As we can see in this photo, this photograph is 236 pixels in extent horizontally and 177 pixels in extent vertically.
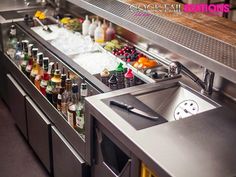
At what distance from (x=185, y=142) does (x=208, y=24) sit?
612 mm

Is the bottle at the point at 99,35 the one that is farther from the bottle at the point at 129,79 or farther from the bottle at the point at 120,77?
the bottle at the point at 129,79

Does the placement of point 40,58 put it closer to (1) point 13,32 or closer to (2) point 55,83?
(2) point 55,83

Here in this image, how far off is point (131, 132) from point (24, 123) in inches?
62.3

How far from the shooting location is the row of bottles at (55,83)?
2137mm

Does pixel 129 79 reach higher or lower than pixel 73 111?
higher

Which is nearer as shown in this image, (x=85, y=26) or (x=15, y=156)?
(x=85, y=26)

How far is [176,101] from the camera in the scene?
198cm

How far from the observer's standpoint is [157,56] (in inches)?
90.9

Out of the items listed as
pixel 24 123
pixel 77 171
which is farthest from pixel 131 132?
pixel 24 123

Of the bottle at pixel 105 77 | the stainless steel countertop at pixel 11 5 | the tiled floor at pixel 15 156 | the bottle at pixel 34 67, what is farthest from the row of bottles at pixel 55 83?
the stainless steel countertop at pixel 11 5

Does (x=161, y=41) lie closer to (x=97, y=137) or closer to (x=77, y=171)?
(x=97, y=137)

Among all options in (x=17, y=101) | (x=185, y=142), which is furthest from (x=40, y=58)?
(x=185, y=142)

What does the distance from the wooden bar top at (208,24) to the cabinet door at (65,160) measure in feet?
3.01

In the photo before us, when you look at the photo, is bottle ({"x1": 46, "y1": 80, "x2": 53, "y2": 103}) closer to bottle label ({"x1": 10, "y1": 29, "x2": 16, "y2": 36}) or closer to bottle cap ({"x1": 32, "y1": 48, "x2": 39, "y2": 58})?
bottle cap ({"x1": 32, "y1": 48, "x2": 39, "y2": 58})
